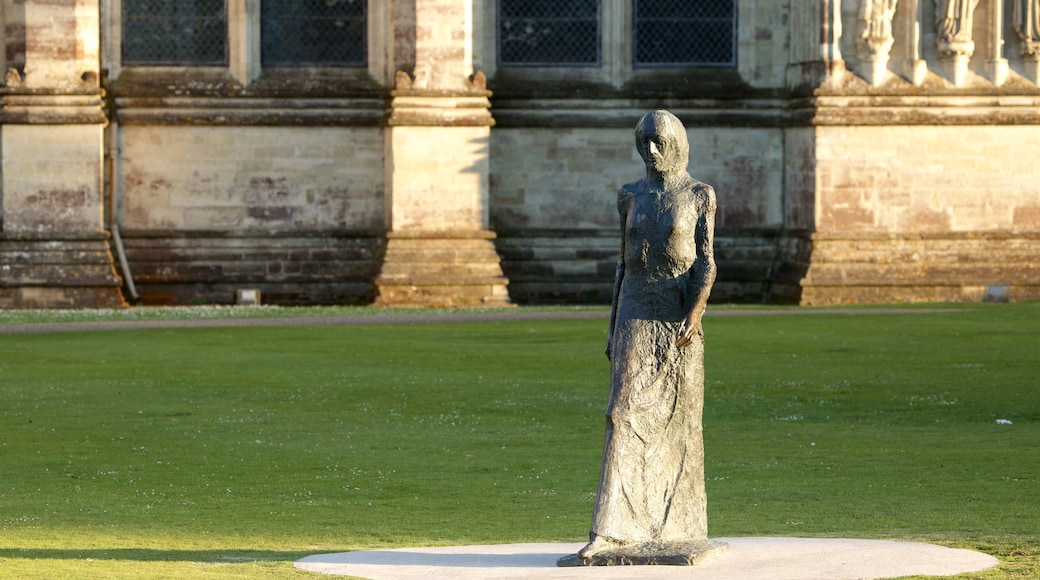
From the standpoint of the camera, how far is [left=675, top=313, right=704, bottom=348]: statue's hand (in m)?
9.45

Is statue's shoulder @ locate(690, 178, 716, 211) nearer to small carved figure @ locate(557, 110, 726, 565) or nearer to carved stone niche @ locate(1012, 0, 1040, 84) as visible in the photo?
small carved figure @ locate(557, 110, 726, 565)

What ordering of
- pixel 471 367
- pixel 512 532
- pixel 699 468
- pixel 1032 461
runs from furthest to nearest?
pixel 471 367 → pixel 1032 461 → pixel 512 532 → pixel 699 468

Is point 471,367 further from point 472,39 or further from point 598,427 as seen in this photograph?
point 472,39

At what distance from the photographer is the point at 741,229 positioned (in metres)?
30.5

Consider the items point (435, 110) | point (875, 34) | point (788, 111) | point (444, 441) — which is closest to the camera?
point (444, 441)

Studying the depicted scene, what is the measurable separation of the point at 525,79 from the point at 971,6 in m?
6.82

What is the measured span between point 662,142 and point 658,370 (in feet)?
3.68

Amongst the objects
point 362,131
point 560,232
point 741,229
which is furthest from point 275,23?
point 741,229

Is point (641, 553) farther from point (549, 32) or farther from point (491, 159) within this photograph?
point (549, 32)

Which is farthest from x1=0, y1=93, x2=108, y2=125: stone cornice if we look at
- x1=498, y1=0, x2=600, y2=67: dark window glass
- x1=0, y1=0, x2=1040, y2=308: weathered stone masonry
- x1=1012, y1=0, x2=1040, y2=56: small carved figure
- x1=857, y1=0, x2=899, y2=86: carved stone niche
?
x1=1012, y1=0, x2=1040, y2=56: small carved figure

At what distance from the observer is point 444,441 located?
14.8m

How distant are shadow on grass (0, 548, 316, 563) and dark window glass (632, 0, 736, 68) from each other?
2138 centimetres

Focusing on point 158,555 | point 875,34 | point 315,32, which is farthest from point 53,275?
point 158,555

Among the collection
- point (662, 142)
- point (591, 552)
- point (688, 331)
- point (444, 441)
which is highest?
point (662, 142)
